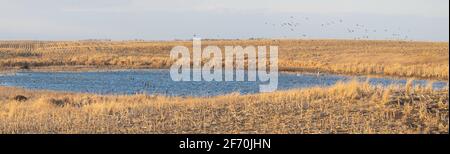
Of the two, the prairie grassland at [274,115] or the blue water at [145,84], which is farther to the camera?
the blue water at [145,84]

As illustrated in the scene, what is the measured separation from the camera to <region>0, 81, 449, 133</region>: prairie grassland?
42.3ft

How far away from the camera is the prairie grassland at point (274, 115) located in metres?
12.9

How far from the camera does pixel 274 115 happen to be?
46.1ft

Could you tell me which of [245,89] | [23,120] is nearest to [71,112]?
[23,120]

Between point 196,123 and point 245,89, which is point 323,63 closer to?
point 245,89

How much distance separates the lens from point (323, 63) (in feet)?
174

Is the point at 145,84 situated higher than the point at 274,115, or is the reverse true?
the point at 274,115

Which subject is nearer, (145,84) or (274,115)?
(274,115)

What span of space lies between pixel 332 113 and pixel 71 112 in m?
6.44

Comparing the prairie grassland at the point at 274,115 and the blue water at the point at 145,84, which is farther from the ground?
the prairie grassland at the point at 274,115

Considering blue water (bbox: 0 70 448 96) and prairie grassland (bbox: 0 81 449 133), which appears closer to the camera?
prairie grassland (bbox: 0 81 449 133)

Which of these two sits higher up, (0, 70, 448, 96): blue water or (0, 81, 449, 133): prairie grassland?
(0, 81, 449, 133): prairie grassland
